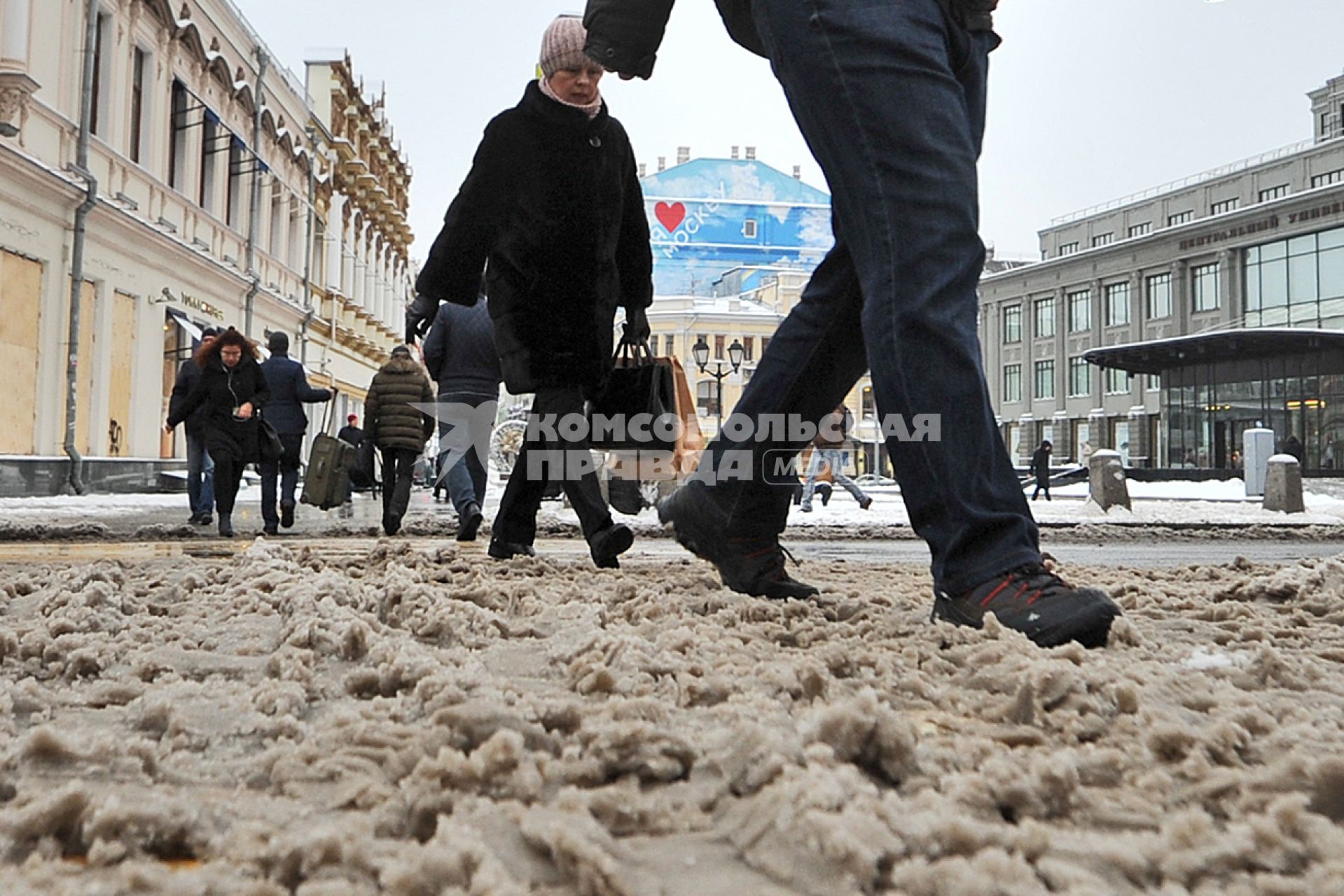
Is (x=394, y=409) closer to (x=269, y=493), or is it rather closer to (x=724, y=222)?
(x=269, y=493)

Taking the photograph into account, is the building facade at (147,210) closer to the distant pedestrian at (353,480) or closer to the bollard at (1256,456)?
the distant pedestrian at (353,480)

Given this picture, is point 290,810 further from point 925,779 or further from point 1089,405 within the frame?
point 1089,405

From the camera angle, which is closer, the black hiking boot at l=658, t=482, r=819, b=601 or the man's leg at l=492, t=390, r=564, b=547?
the black hiking boot at l=658, t=482, r=819, b=601

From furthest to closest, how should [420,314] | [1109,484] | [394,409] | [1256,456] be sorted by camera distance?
[1256,456] < [1109,484] < [394,409] < [420,314]

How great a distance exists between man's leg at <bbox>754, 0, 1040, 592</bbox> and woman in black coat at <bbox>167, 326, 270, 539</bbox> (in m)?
7.09

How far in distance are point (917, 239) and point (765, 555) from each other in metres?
0.88

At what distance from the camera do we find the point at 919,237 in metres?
2.12

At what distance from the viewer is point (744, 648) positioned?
177cm

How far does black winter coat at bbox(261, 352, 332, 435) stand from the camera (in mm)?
10266

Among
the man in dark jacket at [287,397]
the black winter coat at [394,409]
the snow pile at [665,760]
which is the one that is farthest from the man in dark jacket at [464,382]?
the snow pile at [665,760]

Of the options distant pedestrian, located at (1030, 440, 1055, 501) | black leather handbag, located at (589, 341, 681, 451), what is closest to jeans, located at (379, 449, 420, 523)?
black leather handbag, located at (589, 341, 681, 451)

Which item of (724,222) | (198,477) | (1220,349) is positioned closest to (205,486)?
(198,477)

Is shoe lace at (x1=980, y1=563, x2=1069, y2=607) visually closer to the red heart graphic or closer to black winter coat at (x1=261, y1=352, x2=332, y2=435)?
black winter coat at (x1=261, y1=352, x2=332, y2=435)

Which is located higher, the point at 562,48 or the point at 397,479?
the point at 562,48
